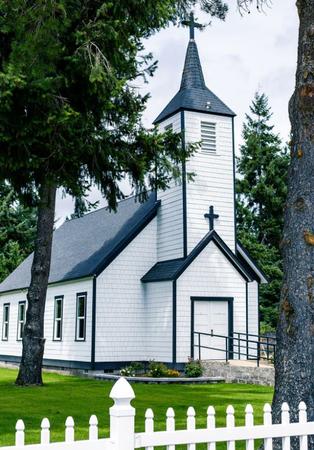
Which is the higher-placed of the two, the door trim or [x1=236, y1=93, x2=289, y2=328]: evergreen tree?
[x1=236, y1=93, x2=289, y2=328]: evergreen tree

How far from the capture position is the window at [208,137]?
23.2 meters

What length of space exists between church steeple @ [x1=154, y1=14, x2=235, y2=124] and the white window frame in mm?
438

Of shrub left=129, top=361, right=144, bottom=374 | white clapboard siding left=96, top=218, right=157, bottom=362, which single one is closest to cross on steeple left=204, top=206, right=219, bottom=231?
white clapboard siding left=96, top=218, right=157, bottom=362

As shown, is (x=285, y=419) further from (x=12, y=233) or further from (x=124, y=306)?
(x=12, y=233)

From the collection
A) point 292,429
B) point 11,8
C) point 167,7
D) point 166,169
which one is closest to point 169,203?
point 166,169

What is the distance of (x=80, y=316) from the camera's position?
23.7m

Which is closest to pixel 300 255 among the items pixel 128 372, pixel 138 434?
pixel 138 434

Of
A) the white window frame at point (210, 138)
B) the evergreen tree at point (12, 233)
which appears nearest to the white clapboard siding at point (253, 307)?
the white window frame at point (210, 138)

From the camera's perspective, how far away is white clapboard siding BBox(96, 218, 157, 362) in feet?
73.6

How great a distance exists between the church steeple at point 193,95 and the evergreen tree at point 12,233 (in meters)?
19.0

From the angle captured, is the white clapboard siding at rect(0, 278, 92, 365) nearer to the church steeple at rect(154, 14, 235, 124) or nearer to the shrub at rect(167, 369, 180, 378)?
the shrub at rect(167, 369, 180, 378)

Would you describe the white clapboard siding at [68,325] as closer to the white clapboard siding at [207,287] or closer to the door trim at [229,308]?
the white clapboard siding at [207,287]

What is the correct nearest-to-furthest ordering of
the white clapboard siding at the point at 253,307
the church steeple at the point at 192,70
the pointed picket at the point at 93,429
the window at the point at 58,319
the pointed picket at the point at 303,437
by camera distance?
the pointed picket at the point at 93,429
the pointed picket at the point at 303,437
the white clapboard siding at the point at 253,307
the church steeple at the point at 192,70
the window at the point at 58,319

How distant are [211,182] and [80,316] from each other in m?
6.84
